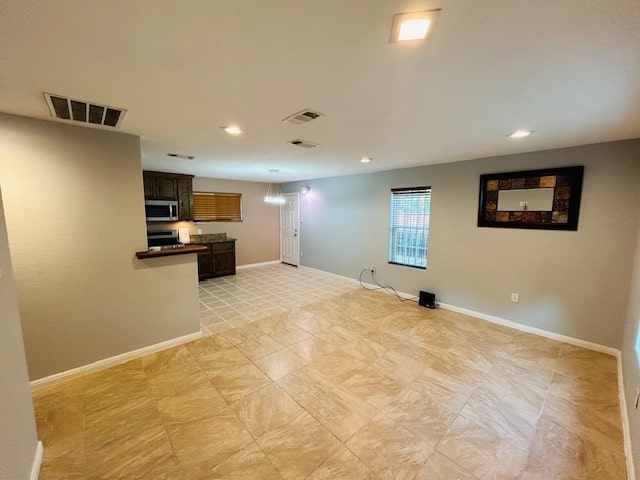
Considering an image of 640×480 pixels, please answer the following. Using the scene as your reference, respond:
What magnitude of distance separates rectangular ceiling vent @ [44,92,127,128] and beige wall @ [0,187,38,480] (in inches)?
35.9

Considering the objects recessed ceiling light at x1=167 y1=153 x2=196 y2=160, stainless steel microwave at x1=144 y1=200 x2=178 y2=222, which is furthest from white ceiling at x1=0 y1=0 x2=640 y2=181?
stainless steel microwave at x1=144 y1=200 x2=178 y2=222

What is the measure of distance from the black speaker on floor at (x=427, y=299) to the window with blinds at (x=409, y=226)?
1.64 ft

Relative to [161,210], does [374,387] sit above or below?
below

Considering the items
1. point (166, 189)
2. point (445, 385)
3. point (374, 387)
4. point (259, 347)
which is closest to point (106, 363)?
point (259, 347)

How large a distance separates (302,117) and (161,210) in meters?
4.40

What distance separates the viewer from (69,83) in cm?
156

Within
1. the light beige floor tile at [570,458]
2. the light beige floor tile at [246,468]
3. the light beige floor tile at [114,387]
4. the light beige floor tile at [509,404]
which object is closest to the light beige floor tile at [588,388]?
the light beige floor tile at [509,404]

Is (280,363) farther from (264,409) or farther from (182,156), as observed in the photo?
(182,156)

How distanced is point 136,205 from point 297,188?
180 inches

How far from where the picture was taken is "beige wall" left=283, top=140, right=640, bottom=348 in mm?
2760

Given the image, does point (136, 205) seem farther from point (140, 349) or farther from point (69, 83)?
point (140, 349)

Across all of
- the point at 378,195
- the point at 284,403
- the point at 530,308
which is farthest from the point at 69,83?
the point at 530,308

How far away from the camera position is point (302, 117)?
2109mm

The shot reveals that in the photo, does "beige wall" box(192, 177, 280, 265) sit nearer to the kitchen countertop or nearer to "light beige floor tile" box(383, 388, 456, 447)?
the kitchen countertop
